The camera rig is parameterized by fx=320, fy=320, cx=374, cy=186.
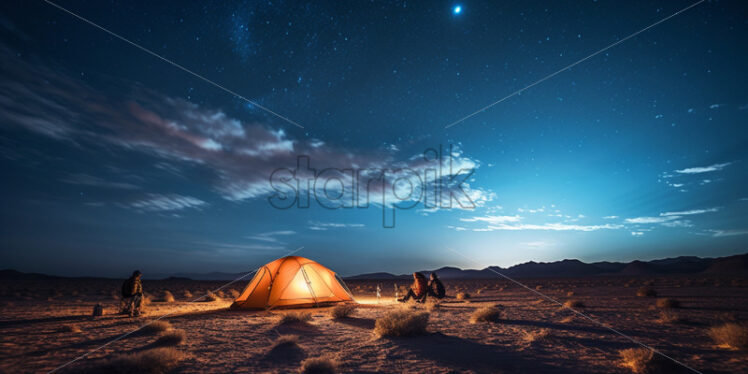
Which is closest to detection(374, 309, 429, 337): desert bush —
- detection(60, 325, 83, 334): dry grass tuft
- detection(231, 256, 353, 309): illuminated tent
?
detection(231, 256, 353, 309): illuminated tent

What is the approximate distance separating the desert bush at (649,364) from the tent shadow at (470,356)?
80cm

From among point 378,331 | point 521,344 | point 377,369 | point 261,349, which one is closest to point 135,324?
point 261,349

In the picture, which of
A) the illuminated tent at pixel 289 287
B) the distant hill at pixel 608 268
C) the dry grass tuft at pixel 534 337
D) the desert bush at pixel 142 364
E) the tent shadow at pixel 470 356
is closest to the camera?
the desert bush at pixel 142 364

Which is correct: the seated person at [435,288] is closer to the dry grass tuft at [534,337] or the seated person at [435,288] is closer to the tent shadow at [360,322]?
the tent shadow at [360,322]

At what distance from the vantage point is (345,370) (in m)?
5.25

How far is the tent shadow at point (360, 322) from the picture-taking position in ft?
29.9

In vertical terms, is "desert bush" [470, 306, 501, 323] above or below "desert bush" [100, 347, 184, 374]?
Result: below

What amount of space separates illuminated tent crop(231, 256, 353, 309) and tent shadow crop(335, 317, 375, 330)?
3747mm

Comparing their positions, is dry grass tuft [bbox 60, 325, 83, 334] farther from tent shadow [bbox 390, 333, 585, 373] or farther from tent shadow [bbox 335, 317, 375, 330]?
tent shadow [bbox 390, 333, 585, 373]

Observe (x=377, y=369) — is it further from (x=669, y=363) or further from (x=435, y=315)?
(x=435, y=315)

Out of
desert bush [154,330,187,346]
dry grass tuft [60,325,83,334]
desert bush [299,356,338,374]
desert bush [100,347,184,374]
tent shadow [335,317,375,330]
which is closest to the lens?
desert bush [100,347,184,374]

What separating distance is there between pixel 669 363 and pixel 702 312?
29.6 feet

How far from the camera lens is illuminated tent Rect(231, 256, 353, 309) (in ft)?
43.5

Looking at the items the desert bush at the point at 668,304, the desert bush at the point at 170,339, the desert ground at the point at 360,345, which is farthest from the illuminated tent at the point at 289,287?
the desert bush at the point at 668,304
